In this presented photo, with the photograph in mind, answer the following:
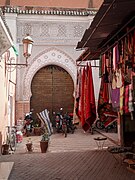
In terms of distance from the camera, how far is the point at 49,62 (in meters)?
11.6

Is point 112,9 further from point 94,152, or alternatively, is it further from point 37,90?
point 37,90

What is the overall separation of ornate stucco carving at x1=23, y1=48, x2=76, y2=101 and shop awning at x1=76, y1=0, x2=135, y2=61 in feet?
21.2

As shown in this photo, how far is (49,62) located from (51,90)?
123 cm

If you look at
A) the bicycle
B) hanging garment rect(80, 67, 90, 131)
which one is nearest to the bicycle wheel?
the bicycle

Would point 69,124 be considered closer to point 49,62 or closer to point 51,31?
point 49,62

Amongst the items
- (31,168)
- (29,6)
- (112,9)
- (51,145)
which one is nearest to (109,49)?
(112,9)

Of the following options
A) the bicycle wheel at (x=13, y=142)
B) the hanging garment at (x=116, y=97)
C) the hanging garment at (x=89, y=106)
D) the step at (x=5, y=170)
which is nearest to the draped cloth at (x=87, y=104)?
the hanging garment at (x=89, y=106)

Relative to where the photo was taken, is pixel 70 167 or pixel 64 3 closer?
pixel 70 167

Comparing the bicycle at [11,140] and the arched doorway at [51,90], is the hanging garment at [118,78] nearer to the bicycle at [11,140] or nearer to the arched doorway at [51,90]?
the bicycle at [11,140]

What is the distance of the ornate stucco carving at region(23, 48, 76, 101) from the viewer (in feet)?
37.7

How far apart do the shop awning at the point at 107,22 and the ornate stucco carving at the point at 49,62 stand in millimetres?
6476

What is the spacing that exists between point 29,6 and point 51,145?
694 cm

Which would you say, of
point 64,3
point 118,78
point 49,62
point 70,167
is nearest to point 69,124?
point 49,62

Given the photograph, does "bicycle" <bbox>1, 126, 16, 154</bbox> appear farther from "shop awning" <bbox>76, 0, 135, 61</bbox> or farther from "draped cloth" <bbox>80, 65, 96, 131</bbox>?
"shop awning" <bbox>76, 0, 135, 61</bbox>
